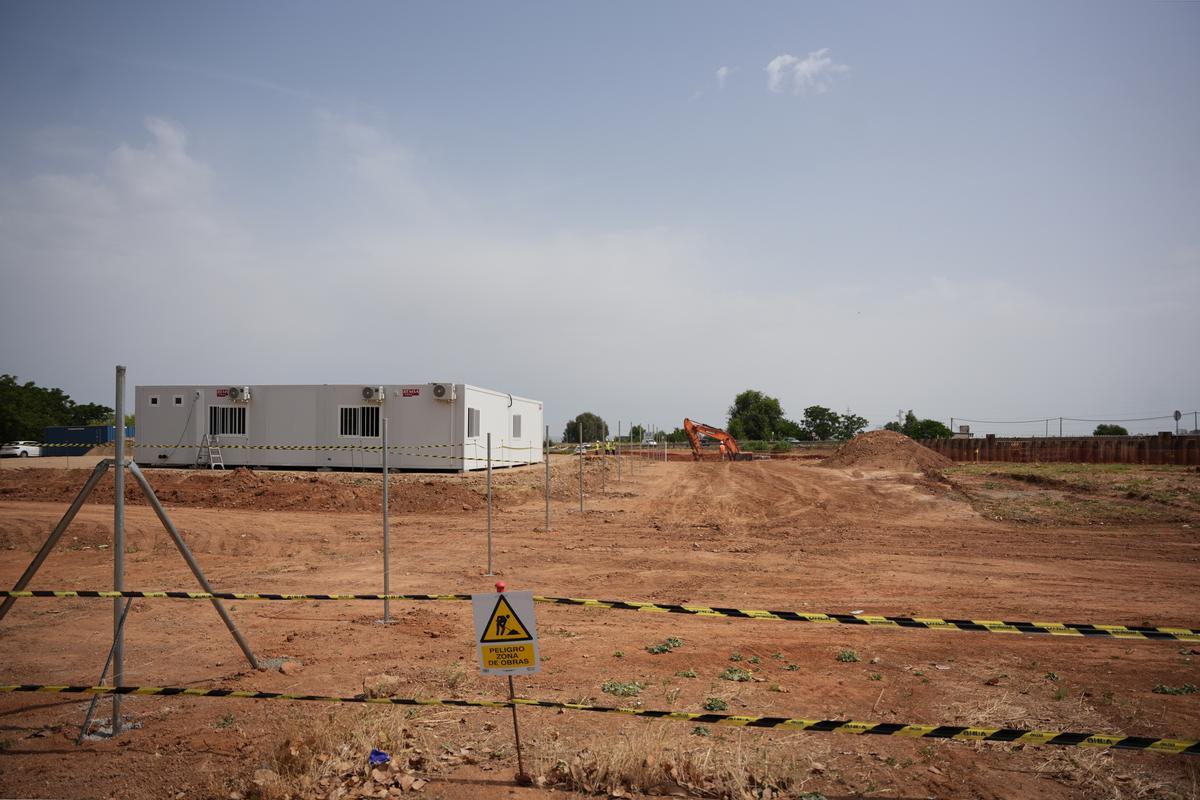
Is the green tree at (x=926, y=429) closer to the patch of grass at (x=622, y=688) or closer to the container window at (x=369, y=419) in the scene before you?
the container window at (x=369, y=419)

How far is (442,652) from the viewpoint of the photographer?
8.04 metres

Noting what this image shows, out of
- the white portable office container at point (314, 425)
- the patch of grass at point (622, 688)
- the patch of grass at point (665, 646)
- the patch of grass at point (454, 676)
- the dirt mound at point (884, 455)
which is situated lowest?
the patch of grass at point (665, 646)

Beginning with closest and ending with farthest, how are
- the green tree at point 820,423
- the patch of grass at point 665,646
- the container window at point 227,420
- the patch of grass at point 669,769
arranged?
1. the patch of grass at point 669,769
2. the patch of grass at point 665,646
3. the container window at point 227,420
4. the green tree at point 820,423

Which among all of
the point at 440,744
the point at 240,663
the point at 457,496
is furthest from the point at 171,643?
the point at 457,496

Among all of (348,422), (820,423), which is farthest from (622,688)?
(820,423)

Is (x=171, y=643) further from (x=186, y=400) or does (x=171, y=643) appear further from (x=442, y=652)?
(x=186, y=400)

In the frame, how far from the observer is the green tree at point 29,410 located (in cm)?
6206

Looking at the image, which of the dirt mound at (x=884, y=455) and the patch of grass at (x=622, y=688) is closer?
the patch of grass at (x=622, y=688)

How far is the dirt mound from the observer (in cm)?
4153

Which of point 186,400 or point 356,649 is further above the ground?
point 186,400

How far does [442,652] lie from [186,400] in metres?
28.2

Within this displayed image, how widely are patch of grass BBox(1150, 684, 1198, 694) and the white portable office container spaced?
78.5ft

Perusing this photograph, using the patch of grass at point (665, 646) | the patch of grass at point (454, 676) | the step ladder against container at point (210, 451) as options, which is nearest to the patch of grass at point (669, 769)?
the patch of grass at point (454, 676)

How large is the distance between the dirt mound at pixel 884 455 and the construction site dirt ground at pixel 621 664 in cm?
2329
